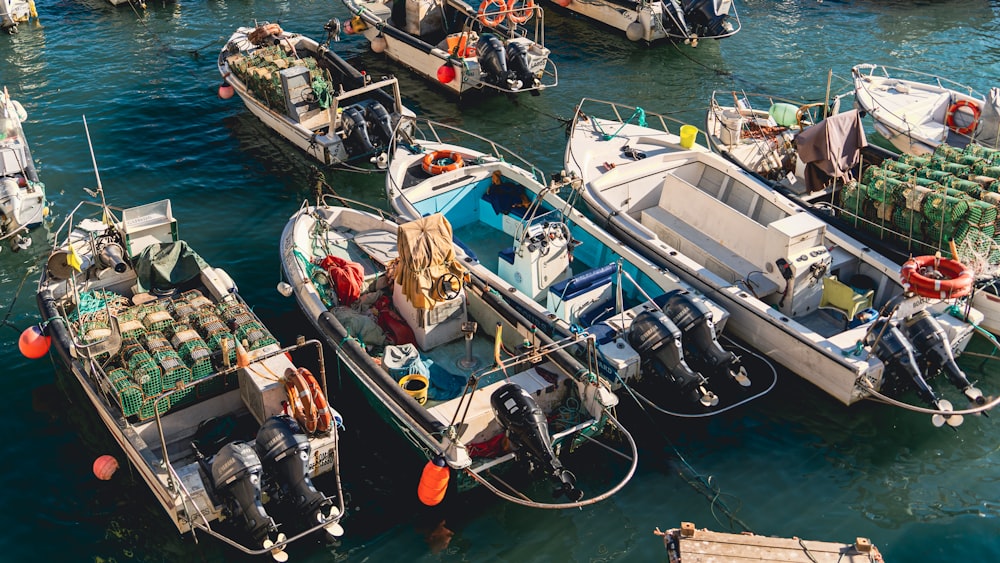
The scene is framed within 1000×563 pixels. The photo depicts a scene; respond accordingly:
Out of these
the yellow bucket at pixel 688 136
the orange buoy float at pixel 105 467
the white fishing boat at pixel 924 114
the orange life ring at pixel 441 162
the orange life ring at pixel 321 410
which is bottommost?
the orange buoy float at pixel 105 467

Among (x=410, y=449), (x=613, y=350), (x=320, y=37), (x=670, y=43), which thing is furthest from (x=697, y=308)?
(x=320, y=37)

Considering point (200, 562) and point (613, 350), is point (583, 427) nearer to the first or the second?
point (613, 350)

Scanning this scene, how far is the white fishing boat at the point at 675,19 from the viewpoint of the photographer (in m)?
30.8

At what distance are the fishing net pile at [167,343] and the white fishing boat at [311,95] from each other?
807 cm

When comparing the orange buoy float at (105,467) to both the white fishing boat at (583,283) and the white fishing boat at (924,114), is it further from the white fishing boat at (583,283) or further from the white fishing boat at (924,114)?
the white fishing boat at (924,114)

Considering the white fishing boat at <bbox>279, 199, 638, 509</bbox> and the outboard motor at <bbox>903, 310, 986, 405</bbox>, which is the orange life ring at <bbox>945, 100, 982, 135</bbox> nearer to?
the outboard motor at <bbox>903, 310, 986, 405</bbox>

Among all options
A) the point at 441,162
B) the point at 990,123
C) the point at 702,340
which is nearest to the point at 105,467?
the point at 441,162

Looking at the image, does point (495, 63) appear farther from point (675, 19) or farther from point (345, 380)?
point (345, 380)

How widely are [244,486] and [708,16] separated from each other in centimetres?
2387

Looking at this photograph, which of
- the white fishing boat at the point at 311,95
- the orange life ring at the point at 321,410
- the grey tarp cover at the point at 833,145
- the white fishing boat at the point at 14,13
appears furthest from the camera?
the white fishing boat at the point at 14,13

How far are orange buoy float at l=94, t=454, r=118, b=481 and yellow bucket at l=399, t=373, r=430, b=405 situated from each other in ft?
15.6

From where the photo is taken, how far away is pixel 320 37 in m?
31.7

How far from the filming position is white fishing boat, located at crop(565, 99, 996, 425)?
615 inches

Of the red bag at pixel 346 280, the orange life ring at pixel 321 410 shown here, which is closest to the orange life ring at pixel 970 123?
the red bag at pixel 346 280
